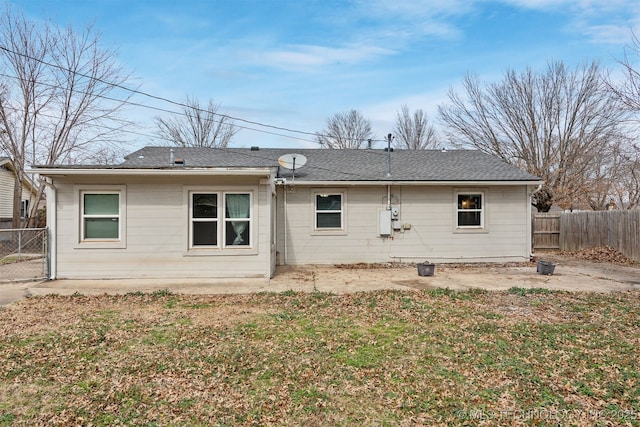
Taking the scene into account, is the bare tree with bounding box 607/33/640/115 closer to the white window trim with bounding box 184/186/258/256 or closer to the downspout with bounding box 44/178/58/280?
the white window trim with bounding box 184/186/258/256

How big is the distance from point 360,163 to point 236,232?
5.38 metres

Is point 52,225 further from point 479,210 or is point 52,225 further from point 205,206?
point 479,210

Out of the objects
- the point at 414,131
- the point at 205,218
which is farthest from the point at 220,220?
the point at 414,131

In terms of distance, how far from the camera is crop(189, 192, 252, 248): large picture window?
8.14 meters

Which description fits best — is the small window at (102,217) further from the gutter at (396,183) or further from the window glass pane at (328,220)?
the window glass pane at (328,220)

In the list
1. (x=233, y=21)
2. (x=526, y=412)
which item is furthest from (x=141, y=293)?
(x=233, y=21)

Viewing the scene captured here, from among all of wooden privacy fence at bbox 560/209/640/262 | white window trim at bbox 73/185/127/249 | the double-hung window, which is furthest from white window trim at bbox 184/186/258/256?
wooden privacy fence at bbox 560/209/640/262

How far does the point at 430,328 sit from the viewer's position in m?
4.68

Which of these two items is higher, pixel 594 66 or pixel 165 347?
pixel 594 66

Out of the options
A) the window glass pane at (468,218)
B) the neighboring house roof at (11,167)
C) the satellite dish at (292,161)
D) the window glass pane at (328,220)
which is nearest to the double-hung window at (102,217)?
the satellite dish at (292,161)

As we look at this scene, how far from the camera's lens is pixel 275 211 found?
33.9 feet

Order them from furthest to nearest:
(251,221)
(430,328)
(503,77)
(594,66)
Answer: (503,77)
(594,66)
(251,221)
(430,328)

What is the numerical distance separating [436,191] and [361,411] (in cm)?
866

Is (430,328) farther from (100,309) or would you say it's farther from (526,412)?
(100,309)
